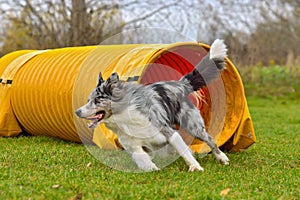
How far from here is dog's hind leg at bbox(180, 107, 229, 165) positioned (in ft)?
17.1

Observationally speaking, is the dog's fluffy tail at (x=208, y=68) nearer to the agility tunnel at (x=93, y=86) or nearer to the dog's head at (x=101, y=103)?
the agility tunnel at (x=93, y=86)

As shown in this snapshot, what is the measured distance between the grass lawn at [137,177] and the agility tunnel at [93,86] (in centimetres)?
32

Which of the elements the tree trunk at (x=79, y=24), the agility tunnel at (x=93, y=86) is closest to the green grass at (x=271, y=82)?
the tree trunk at (x=79, y=24)

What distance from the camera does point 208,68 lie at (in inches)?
213

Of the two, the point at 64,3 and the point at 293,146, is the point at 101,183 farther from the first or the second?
the point at 64,3

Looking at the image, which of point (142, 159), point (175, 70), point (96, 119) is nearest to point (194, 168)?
point (142, 159)

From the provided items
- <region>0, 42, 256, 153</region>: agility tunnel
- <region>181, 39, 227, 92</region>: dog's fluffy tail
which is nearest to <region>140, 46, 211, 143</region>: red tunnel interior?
<region>0, 42, 256, 153</region>: agility tunnel

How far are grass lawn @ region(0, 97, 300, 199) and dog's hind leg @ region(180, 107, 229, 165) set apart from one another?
0.12 meters

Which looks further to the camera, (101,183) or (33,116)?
(33,116)

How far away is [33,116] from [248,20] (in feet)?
52.6

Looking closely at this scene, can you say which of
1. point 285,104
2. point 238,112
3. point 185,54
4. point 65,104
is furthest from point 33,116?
point 285,104

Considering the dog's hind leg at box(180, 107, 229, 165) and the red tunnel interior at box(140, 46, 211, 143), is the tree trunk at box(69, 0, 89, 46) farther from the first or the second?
the dog's hind leg at box(180, 107, 229, 165)

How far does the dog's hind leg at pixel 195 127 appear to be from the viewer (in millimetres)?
5227

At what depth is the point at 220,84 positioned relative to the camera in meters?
6.32
